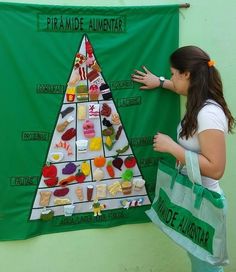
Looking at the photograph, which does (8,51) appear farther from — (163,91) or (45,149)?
(163,91)

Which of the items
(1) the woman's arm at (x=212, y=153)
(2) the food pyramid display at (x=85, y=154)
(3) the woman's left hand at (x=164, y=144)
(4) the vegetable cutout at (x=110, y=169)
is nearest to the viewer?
(1) the woman's arm at (x=212, y=153)

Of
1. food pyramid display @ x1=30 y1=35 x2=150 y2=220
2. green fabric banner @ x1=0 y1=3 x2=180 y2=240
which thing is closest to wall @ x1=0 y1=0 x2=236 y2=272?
green fabric banner @ x1=0 y1=3 x2=180 y2=240

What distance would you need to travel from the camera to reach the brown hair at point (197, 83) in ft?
5.41

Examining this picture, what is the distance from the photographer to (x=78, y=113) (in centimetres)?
189

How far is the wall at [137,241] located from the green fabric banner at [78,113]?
7 cm

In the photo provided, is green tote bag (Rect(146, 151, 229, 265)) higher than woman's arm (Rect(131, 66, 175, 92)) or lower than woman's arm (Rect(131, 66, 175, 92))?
lower

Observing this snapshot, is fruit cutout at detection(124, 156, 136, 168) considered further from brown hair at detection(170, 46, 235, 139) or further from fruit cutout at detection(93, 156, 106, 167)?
brown hair at detection(170, 46, 235, 139)

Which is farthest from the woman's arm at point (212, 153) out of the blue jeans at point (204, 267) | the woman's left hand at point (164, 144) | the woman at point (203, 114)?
the blue jeans at point (204, 267)

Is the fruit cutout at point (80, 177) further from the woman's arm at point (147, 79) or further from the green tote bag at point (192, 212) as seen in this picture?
the woman's arm at point (147, 79)

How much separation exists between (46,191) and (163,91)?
0.76 metres

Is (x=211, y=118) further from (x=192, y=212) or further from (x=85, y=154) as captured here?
(x=85, y=154)

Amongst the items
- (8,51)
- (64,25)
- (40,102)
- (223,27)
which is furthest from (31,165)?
(223,27)

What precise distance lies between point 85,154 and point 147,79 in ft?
1.54

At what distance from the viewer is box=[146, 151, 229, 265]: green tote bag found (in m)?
1.65
